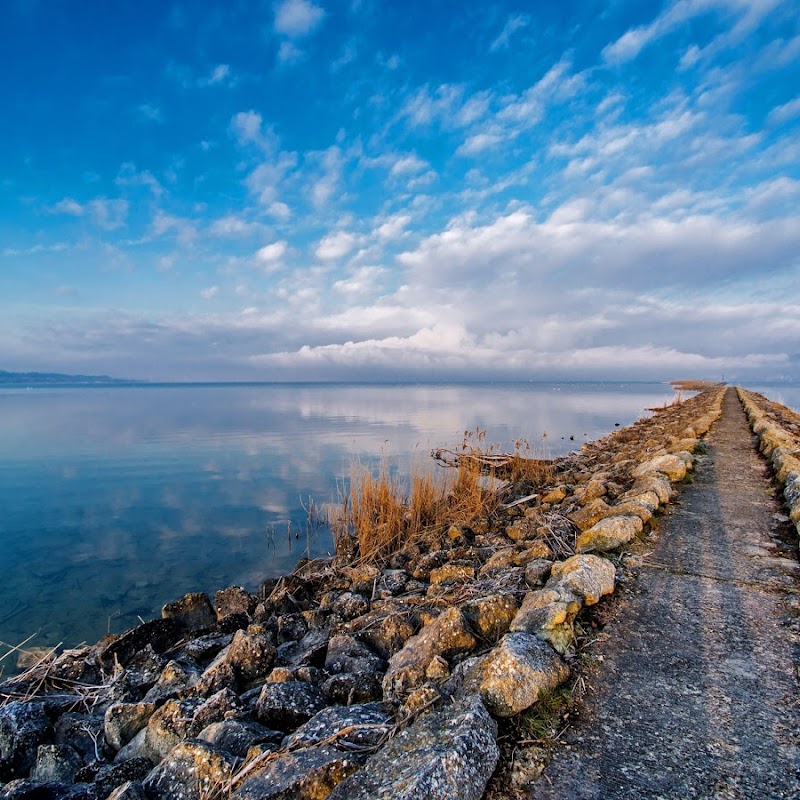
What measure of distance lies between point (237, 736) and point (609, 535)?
375 cm

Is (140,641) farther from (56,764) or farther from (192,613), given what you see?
(56,764)

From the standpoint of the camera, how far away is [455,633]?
344 centimetres

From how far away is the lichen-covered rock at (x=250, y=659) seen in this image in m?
4.07

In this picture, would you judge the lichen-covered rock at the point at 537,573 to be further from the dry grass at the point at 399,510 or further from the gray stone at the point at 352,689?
the dry grass at the point at 399,510

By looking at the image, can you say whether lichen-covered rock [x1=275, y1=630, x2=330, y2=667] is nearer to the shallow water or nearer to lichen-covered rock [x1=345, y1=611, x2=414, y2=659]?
lichen-covered rock [x1=345, y1=611, x2=414, y2=659]

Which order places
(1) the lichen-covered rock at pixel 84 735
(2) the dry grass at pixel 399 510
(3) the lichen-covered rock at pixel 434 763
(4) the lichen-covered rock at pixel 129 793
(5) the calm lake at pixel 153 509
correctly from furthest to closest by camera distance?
(2) the dry grass at pixel 399 510
(5) the calm lake at pixel 153 509
(1) the lichen-covered rock at pixel 84 735
(4) the lichen-covered rock at pixel 129 793
(3) the lichen-covered rock at pixel 434 763

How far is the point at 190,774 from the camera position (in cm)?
253

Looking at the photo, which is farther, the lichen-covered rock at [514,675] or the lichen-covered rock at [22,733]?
the lichen-covered rock at [22,733]

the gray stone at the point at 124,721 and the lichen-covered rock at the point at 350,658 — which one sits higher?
the lichen-covered rock at the point at 350,658

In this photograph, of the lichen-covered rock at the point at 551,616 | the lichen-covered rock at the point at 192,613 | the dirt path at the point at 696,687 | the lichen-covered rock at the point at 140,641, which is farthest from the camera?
the lichen-covered rock at the point at 192,613

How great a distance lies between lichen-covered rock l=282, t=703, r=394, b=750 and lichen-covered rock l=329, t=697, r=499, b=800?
264 mm

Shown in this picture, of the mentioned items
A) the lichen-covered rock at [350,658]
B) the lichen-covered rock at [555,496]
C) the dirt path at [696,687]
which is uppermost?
the dirt path at [696,687]

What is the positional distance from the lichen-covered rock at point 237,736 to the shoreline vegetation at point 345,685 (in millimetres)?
10

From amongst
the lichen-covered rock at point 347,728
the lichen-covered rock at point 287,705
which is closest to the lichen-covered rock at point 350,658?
the lichen-covered rock at point 287,705
